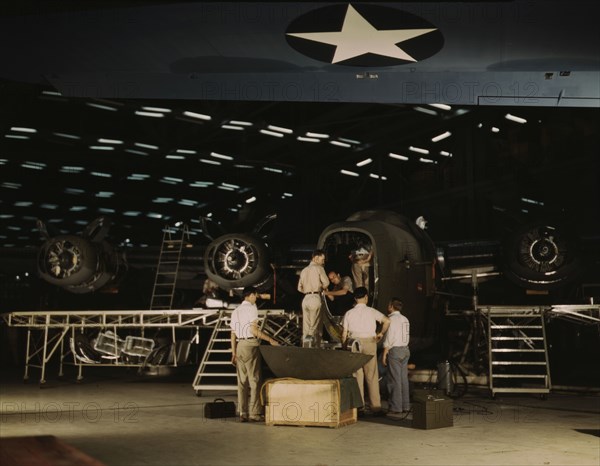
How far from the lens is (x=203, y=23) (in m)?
5.36

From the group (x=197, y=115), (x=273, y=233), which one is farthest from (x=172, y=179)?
(x=273, y=233)

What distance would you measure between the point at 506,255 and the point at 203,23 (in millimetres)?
12485

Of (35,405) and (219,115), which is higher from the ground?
(219,115)

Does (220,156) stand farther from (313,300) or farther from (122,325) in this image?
(313,300)

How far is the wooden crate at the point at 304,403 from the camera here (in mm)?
10789

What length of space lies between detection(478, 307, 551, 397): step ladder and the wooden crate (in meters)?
4.45

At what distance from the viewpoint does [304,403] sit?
1091cm

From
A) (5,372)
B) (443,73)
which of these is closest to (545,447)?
(443,73)

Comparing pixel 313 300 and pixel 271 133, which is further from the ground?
pixel 271 133

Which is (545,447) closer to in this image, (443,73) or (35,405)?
(443,73)

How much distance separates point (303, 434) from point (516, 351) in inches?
221

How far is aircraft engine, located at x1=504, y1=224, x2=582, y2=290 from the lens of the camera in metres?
16.0

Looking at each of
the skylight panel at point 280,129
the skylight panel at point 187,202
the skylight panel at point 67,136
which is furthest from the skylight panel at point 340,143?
the skylight panel at point 187,202

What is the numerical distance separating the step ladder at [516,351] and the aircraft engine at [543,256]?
97cm
